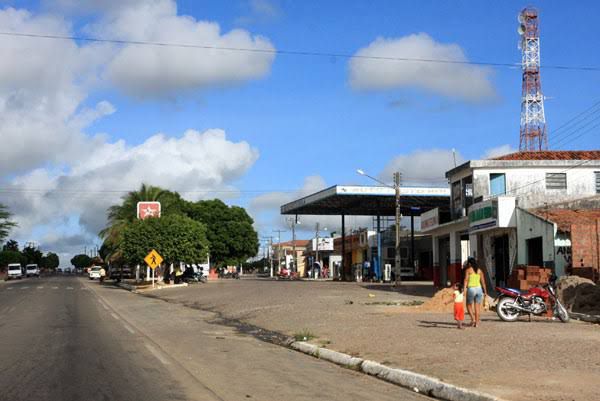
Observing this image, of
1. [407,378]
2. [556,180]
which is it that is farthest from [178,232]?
[407,378]

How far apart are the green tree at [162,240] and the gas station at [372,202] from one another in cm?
1196

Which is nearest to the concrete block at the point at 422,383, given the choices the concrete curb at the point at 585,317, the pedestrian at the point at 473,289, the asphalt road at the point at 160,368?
the asphalt road at the point at 160,368

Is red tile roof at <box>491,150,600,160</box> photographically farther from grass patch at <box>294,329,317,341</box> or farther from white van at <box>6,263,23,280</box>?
white van at <box>6,263,23,280</box>

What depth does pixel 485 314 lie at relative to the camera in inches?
904

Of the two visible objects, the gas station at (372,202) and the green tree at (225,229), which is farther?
the green tree at (225,229)

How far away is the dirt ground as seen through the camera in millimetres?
9883

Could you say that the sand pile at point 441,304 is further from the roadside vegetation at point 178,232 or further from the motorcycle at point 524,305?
the roadside vegetation at point 178,232

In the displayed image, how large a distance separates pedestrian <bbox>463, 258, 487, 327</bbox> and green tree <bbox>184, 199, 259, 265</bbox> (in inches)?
2722

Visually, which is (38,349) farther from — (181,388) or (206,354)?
(181,388)

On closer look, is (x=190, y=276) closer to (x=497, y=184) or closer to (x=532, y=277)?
(x=497, y=184)

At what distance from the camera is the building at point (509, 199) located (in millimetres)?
33500

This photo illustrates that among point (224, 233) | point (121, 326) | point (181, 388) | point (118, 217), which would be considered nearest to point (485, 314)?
point (121, 326)

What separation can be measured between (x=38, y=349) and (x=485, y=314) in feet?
45.7

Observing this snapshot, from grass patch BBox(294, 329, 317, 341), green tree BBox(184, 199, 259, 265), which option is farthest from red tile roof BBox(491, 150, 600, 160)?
green tree BBox(184, 199, 259, 265)
